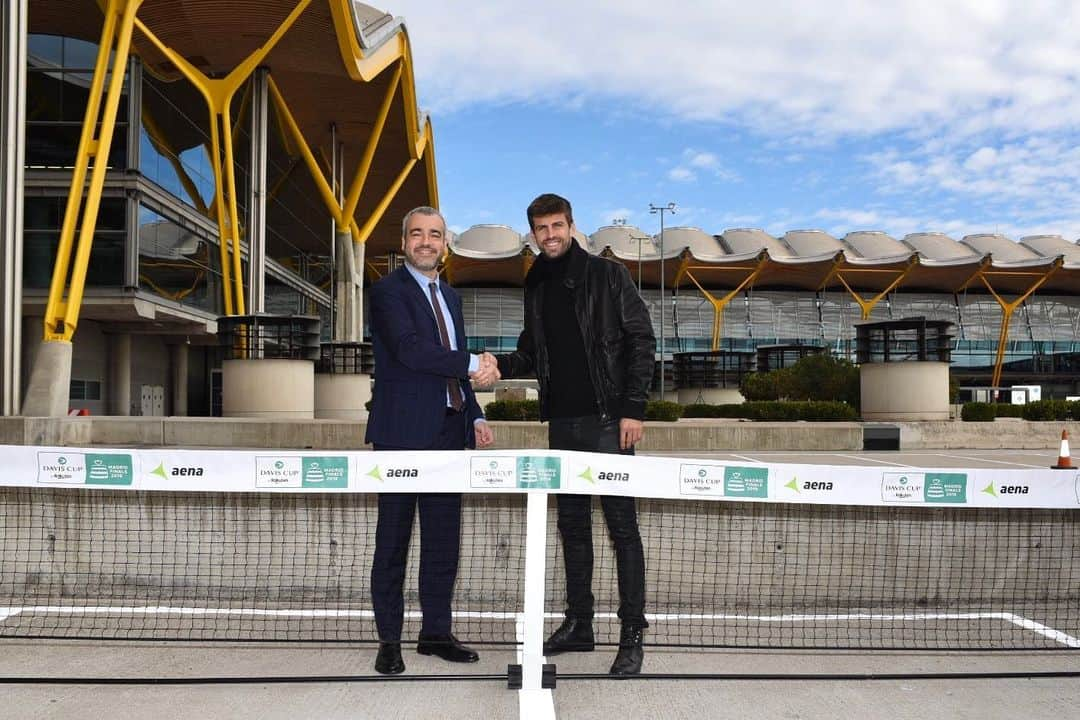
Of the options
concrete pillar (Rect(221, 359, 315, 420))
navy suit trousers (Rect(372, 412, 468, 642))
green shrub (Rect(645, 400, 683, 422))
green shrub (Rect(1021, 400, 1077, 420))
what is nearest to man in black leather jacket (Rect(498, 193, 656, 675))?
navy suit trousers (Rect(372, 412, 468, 642))

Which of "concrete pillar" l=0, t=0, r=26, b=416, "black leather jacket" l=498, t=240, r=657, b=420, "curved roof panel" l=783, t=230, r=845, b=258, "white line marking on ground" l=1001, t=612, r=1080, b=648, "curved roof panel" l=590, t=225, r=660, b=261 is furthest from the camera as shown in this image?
"curved roof panel" l=783, t=230, r=845, b=258

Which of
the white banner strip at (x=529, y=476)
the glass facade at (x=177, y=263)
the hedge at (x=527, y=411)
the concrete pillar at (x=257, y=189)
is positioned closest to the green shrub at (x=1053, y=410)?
the hedge at (x=527, y=411)

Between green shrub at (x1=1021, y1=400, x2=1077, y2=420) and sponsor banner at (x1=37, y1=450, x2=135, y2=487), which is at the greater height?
sponsor banner at (x1=37, y1=450, x2=135, y2=487)

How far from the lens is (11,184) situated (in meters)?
15.8

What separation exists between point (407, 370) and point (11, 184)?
49.9 ft

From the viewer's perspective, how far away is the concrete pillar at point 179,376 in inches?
1466

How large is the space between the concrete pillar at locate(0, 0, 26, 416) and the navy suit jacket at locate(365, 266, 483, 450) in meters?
14.9

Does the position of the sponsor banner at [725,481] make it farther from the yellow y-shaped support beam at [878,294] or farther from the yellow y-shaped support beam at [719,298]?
the yellow y-shaped support beam at [878,294]

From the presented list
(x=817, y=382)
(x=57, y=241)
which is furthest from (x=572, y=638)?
(x=817, y=382)

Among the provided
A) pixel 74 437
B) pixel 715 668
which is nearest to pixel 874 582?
pixel 715 668

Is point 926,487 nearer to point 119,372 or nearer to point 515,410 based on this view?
point 515,410

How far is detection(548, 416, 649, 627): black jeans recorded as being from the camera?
4188mm

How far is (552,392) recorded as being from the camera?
440 cm

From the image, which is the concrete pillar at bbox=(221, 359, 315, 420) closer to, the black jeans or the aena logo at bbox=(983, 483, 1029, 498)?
the black jeans
